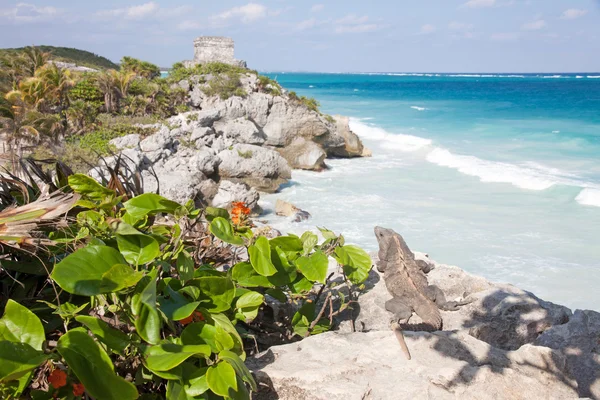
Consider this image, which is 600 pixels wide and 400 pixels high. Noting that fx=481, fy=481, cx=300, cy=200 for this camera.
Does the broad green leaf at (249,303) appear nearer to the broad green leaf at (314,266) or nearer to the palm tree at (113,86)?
the broad green leaf at (314,266)

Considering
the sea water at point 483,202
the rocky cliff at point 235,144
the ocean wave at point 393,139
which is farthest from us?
the ocean wave at point 393,139

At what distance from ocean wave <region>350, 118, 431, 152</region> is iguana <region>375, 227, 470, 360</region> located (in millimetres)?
18724

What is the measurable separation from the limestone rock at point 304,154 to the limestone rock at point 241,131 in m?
1.37

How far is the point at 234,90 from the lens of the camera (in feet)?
65.9

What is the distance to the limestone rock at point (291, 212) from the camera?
37.9 feet

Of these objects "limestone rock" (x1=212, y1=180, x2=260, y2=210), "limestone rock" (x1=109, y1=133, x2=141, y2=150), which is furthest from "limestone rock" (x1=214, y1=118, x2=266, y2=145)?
"limestone rock" (x1=212, y1=180, x2=260, y2=210)

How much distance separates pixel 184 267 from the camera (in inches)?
62.5

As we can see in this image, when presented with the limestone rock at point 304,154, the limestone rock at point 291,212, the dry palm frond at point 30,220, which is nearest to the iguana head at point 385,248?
the dry palm frond at point 30,220

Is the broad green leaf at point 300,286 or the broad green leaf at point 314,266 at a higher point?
the broad green leaf at point 314,266

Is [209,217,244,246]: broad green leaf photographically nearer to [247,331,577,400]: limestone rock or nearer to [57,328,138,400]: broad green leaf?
[247,331,577,400]: limestone rock

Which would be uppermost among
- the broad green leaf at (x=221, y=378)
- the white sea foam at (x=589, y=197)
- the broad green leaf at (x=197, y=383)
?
the broad green leaf at (x=221, y=378)

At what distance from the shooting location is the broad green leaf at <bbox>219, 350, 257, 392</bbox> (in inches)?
53.2

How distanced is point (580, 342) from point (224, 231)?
2.30 meters

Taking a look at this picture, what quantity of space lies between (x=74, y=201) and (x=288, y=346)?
3.34 ft
